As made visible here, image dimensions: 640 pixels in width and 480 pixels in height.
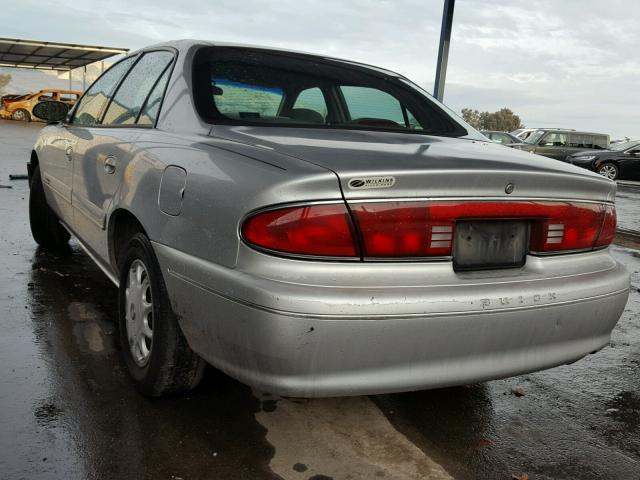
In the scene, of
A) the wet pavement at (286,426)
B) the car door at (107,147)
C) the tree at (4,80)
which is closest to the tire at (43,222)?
the car door at (107,147)

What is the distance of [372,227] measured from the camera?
208cm

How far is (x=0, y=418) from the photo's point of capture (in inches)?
101

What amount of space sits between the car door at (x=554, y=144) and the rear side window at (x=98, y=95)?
61.4ft

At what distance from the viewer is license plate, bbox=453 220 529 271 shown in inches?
88.7

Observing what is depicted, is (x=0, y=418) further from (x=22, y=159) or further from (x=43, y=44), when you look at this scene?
(x=43, y=44)

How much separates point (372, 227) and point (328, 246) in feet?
0.52

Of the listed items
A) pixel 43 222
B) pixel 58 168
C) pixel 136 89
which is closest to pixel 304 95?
pixel 136 89

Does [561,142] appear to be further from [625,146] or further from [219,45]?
[219,45]

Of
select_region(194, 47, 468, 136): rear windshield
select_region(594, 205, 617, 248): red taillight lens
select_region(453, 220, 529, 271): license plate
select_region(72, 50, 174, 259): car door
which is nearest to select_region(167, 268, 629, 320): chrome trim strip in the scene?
select_region(453, 220, 529, 271): license plate

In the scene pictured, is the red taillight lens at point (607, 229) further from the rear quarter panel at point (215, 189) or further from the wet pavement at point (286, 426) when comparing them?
the rear quarter panel at point (215, 189)

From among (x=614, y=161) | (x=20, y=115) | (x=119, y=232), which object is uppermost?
(x=119, y=232)

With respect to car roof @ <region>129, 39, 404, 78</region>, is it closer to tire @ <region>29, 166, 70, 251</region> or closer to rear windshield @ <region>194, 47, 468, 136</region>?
rear windshield @ <region>194, 47, 468, 136</region>

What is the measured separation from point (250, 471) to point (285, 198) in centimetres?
100

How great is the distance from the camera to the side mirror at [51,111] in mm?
4934
